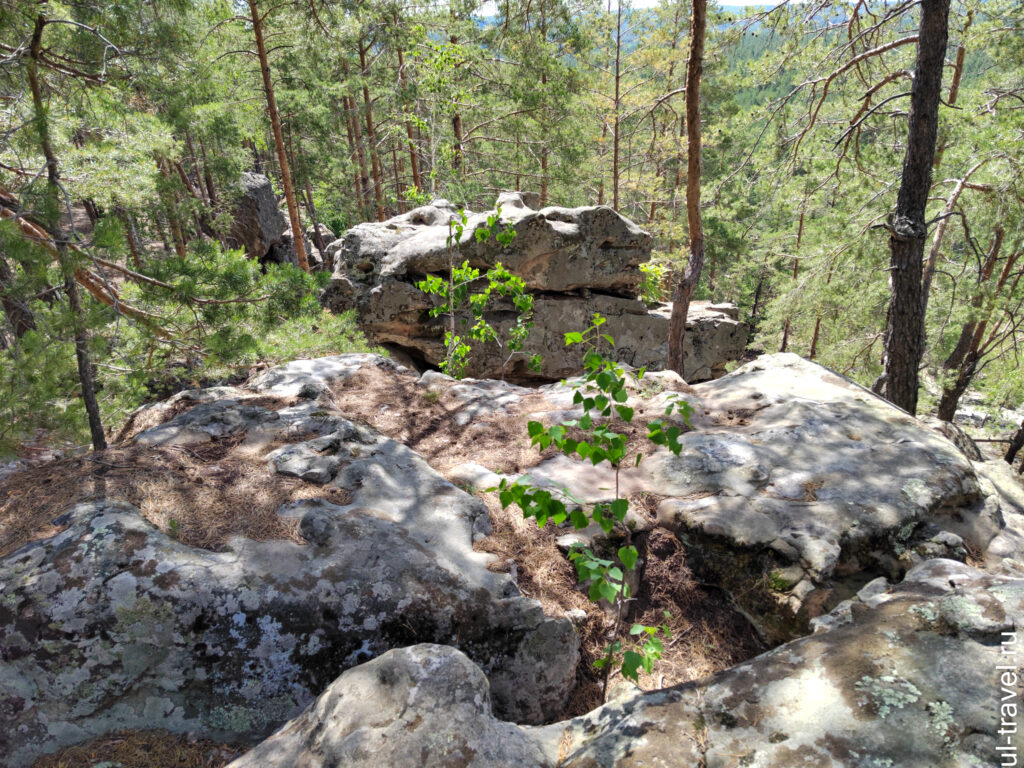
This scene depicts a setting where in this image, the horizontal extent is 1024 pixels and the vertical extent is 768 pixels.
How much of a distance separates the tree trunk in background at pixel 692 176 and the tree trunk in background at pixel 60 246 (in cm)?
698


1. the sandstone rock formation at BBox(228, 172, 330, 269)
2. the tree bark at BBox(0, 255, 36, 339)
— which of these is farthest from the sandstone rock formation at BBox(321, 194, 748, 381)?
the sandstone rock formation at BBox(228, 172, 330, 269)

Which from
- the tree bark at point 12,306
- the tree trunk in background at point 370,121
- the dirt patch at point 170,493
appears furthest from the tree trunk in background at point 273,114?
the dirt patch at point 170,493

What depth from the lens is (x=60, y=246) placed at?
10.8ft

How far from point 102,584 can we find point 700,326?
46.4 feet

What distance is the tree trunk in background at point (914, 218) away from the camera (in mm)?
5266

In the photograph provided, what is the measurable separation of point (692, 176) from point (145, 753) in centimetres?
857

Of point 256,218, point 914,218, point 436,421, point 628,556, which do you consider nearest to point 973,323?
point 914,218

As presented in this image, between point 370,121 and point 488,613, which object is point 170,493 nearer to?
point 488,613

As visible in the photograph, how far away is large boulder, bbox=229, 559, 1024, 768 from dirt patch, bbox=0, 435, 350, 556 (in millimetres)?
1297

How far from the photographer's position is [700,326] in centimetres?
1435

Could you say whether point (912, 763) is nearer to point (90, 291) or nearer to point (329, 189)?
point (90, 291)

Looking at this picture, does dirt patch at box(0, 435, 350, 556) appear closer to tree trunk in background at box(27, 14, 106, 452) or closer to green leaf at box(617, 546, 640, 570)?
tree trunk in background at box(27, 14, 106, 452)

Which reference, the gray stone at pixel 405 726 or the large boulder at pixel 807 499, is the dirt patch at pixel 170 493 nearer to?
the gray stone at pixel 405 726

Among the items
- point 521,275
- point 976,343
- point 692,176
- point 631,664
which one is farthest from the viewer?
point 521,275
